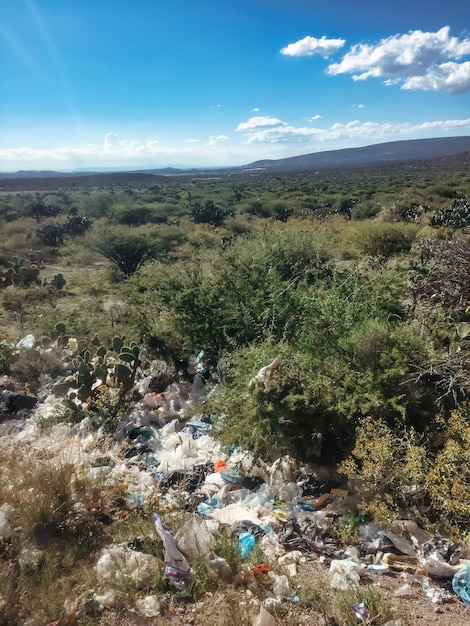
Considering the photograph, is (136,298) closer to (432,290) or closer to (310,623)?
(432,290)

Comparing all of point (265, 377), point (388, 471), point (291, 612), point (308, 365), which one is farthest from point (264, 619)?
point (308, 365)

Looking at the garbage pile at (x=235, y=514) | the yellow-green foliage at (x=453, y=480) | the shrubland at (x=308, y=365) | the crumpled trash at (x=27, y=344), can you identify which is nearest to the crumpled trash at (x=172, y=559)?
the garbage pile at (x=235, y=514)

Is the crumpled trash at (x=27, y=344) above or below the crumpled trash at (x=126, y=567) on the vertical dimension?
above

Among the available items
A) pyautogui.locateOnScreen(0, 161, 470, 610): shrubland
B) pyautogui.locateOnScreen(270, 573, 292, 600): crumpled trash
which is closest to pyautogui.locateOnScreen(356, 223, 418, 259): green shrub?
pyautogui.locateOnScreen(0, 161, 470, 610): shrubland

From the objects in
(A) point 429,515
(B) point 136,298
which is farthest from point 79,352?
(A) point 429,515

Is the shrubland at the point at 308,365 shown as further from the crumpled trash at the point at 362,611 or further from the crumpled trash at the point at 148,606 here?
the crumpled trash at the point at 148,606

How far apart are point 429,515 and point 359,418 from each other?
0.90 metres

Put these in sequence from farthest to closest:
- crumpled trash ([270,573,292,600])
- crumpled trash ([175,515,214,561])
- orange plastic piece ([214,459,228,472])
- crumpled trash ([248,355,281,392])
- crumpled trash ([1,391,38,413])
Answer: crumpled trash ([1,391,38,413]) → orange plastic piece ([214,459,228,472]) → crumpled trash ([248,355,281,392]) → crumpled trash ([175,515,214,561]) → crumpled trash ([270,573,292,600])

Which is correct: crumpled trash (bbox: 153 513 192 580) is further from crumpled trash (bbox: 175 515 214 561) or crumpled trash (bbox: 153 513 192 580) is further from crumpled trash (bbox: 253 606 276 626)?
crumpled trash (bbox: 253 606 276 626)

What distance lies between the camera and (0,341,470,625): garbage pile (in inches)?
128

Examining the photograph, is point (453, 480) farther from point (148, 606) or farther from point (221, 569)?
point (148, 606)

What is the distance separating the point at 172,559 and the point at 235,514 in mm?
965

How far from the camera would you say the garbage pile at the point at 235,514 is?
326 cm

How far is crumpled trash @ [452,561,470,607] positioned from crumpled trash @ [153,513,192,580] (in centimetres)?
173
